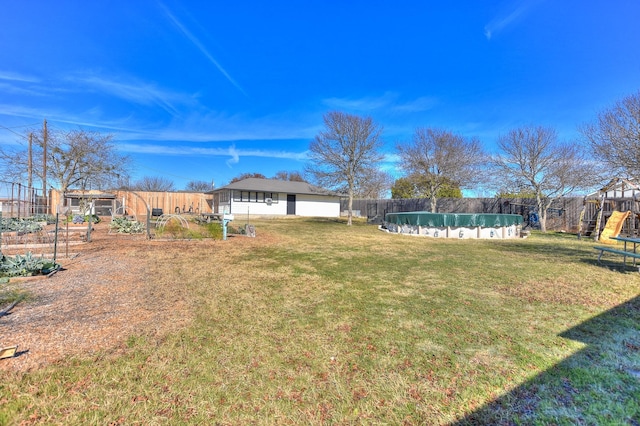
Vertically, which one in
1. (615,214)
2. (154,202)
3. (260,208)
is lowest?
(615,214)

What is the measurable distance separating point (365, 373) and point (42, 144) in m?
26.6

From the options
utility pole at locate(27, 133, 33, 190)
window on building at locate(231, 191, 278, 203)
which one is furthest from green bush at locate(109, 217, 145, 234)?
window on building at locate(231, 191, 278, 203)

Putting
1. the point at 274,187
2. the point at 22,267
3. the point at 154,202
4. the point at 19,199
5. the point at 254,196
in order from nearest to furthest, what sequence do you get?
the point at 22,267 → the point at 19,199 → the point at 254,196 → the point at 154,202 → the point at 274,187

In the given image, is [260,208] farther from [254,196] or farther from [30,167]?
[30,167]

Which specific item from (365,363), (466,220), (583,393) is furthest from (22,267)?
(466,220)

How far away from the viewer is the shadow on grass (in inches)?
74.7

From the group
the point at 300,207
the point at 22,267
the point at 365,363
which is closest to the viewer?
the point at 365,363

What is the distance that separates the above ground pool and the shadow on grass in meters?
10.7

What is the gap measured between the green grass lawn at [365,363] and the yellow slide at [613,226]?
32.7 feet

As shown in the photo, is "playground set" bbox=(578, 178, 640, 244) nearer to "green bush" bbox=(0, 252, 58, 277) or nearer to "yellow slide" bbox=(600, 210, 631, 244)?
Answer: "yellow slide" bbox=(600, 210, 631, 244)

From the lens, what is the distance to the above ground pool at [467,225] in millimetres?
13078

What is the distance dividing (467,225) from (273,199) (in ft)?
61.3

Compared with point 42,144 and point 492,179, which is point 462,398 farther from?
point 42,144

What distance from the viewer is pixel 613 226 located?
41.0 feet
